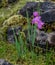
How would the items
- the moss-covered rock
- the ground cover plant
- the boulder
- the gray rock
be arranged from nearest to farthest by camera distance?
the ground cover plant → the gray rock → the boulder → the moss-covered rock

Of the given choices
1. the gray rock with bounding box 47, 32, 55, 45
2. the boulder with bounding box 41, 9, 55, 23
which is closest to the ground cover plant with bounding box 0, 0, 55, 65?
the gray rock with bounding box 47, 32, 55, 45

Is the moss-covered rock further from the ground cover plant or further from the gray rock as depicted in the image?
the gray rock

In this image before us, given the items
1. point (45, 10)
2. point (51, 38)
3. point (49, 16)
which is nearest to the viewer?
point (51, 38)

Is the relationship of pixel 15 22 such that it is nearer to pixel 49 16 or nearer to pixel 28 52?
pixel 49 16

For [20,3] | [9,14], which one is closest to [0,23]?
[9,14]

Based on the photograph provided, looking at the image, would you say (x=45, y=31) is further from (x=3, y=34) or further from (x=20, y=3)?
(x=20, y=3)

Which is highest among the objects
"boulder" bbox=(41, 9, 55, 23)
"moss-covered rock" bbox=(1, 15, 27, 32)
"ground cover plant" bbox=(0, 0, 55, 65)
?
"boulder" bbox=(41, 9, 55, 23)

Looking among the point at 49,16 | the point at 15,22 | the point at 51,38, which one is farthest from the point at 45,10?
the point at 51,38

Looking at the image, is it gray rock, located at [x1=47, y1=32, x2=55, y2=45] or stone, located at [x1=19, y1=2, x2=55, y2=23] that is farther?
stone, located at [x1=19, y1=2, x2=55, y2=23]

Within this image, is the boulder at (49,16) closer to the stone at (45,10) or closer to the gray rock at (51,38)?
the stone at (45,10)

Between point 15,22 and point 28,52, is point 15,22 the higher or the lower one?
the higher one

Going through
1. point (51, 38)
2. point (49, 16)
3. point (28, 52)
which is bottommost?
point (28, 52)

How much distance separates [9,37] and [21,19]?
16.9 inches

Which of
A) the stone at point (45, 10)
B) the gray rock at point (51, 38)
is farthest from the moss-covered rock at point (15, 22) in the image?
the gray rock at point (51, 38)
